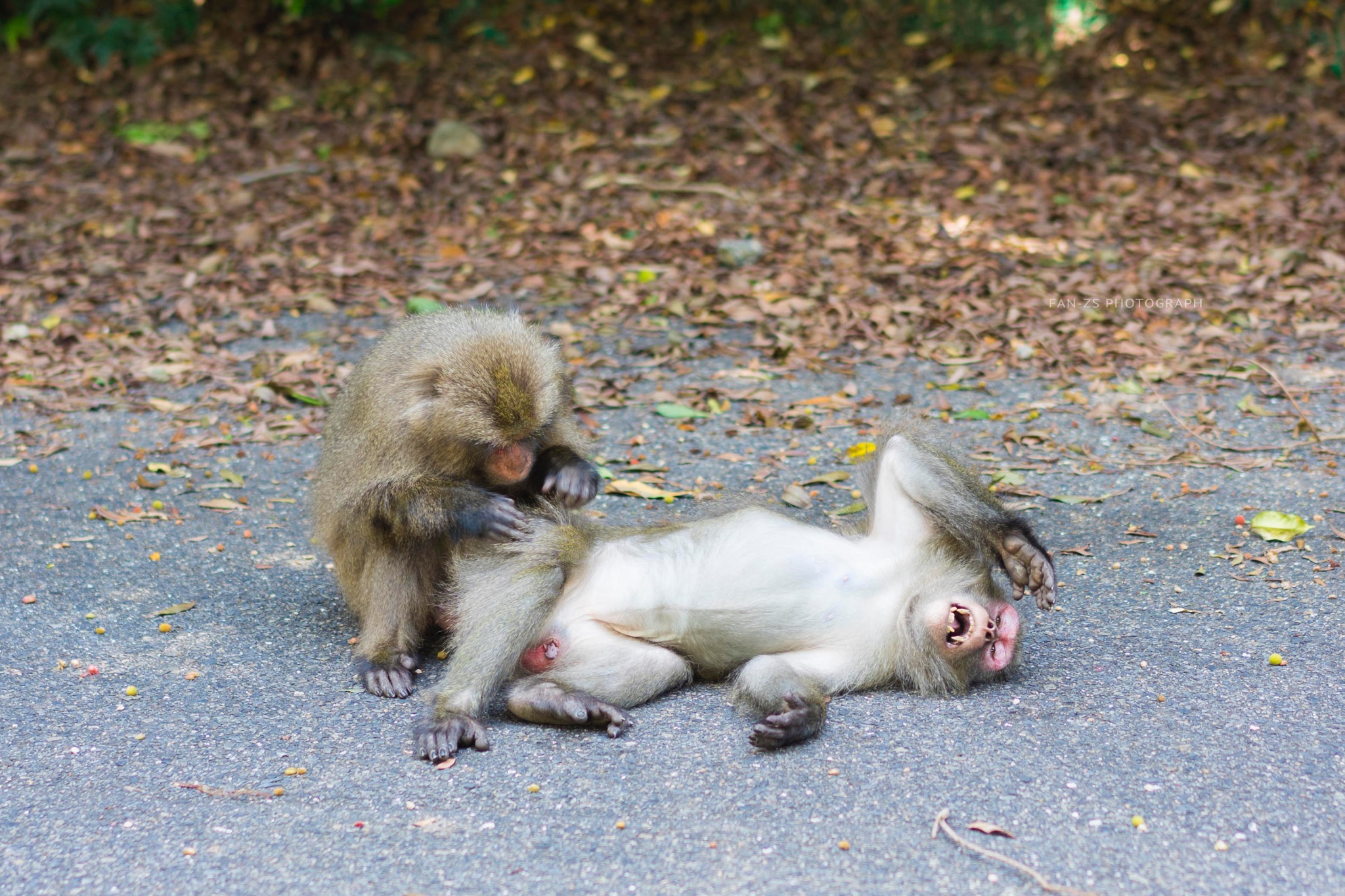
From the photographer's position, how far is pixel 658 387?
290 inches

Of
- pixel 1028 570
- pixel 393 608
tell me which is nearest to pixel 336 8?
pixel 393 608

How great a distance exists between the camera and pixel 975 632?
12.8 feet

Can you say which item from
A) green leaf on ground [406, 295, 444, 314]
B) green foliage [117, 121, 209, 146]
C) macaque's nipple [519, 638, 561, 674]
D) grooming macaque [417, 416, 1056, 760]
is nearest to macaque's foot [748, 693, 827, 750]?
grooming macaque [417, 416, 1056, 760]

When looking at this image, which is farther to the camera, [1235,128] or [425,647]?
[1235,128]

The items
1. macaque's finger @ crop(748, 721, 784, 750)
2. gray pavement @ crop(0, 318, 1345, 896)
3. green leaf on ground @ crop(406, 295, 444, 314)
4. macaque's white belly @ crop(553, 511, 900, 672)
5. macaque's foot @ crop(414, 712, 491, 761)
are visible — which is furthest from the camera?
green leaf on ground @ crop(406, 295, 444, 314)

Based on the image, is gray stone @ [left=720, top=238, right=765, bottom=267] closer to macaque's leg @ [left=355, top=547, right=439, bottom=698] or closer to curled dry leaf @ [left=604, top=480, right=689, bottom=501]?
curled dry leaf @ [left=604, top=480, right=689, bottom=501]

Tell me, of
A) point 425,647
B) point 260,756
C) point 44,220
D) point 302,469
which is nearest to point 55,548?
point 302,469

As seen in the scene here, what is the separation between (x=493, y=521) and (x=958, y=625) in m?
1.47

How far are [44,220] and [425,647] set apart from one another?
7.13 metres

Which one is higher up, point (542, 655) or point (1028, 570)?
point (1028, 570)

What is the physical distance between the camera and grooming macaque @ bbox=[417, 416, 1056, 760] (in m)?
3.92

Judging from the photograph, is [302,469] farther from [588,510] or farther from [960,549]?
[960,549]

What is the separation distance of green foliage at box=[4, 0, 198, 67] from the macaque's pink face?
33.7ft

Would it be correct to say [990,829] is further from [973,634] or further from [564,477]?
[564,477]
